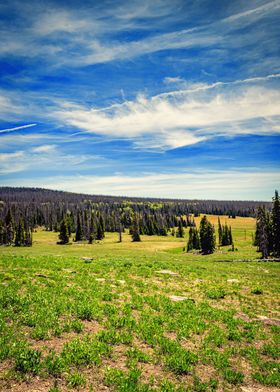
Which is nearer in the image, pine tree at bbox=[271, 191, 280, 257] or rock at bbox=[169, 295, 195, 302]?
rock at bbox=[169, 295, 195, 302]

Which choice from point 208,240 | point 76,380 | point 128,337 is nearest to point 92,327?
point 128,337

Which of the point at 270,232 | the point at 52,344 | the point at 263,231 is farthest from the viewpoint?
the point at 270,232

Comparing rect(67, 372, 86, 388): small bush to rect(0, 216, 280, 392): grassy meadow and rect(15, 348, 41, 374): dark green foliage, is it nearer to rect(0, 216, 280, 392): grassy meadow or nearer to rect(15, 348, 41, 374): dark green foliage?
rect(0, 216, 280, 392): grassy meadow

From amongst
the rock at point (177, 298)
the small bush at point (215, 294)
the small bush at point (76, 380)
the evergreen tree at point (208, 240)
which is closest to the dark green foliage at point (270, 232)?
the evergreen tree at point (208, 240)

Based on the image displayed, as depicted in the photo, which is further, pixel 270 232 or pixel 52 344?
pixel 270 232

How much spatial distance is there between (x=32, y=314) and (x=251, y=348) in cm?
856

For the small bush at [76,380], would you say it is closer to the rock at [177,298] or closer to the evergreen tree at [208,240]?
the rock at [177,298]

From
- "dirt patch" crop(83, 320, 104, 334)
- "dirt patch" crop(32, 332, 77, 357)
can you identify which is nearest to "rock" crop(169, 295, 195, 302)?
"dirt patch" crop(83, 320, 104, 334)

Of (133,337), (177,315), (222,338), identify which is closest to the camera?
(133,337)

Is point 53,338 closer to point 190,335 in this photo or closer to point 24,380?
point 24,380

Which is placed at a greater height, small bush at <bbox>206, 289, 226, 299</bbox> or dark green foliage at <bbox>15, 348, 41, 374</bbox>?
dark green foliage at <bbox>15, 348, 41, 374</bbox>

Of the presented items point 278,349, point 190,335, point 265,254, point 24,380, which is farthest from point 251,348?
point 265,254

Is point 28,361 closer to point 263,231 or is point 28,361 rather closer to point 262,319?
point 262,319

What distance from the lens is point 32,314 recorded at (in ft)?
35.4
